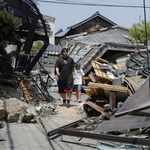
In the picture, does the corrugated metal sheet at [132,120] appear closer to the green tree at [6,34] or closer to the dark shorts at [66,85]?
the green tree at [6,34]

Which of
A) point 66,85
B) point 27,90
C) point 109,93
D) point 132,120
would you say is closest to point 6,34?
point 27,90

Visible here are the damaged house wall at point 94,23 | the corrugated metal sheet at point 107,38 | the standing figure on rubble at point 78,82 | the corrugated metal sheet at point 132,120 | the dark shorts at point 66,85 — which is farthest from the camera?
the damaged house wall at point 94,23

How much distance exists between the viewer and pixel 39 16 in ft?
29.6

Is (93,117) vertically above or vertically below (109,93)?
below

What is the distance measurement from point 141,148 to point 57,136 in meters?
1.87

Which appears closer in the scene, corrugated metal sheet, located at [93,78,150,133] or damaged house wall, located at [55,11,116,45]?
corrugated metal sheet, located at [93,78,150,133]

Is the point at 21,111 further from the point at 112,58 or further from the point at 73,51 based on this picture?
the point at 73,51

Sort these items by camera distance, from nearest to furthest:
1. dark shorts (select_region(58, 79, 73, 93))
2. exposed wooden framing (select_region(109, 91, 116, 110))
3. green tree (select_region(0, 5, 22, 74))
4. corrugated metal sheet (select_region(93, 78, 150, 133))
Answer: corrugated metal sheet (select_region(93, 78, 150, 133)) → exposed wooden framing (select_region(109, 91, 116, 110)) → green tree (select_region(0, 5, 22, 74)) → dark shorts (select_region(58, 79, 73, 93))

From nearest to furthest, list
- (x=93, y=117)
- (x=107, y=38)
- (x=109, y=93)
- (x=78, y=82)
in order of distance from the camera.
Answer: (x=93, y=117) → (x=109, y=93) → (x=78, y=82) → (x=107, y=38)

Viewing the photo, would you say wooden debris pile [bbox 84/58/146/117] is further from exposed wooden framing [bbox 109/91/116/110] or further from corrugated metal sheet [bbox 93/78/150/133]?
corrugated metal sheet [bbox 93/78/150/133]

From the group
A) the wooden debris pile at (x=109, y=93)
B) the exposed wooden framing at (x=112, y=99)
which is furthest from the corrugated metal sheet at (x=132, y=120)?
the exposed wooden framing at (x=112, y=99)

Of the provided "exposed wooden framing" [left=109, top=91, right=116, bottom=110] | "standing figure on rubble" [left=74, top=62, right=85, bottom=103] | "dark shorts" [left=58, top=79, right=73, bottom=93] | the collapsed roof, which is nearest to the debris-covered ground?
"exposed wooden framing" [left=109, top=91, right=116, bottom=110]

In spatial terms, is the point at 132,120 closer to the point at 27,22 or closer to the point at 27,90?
the point at 27,90

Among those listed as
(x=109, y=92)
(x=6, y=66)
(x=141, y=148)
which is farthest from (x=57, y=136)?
(x=6, y=66)
